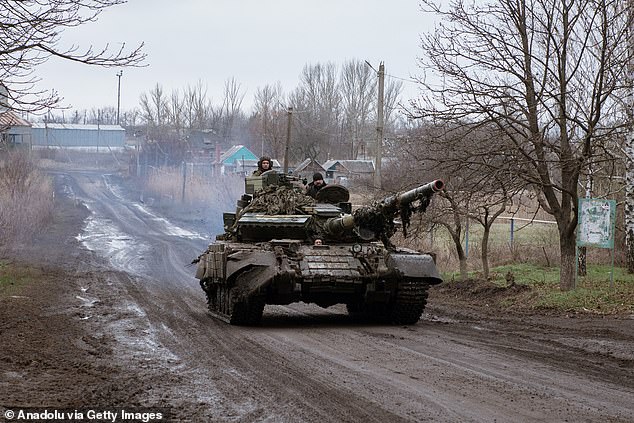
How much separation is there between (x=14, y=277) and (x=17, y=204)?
8.10 m

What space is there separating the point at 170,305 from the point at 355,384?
874cm

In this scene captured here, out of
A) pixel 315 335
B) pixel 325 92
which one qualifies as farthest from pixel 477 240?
pixel 325 92

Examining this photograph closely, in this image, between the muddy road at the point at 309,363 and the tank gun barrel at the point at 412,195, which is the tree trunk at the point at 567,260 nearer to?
the muddy road at the point at 309,363

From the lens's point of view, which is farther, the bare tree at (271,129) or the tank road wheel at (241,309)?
the bare tree at (271,129)

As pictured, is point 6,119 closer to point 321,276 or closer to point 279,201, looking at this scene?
point 279,201

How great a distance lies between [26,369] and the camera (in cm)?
921

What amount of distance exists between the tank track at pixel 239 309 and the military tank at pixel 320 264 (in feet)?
0.05

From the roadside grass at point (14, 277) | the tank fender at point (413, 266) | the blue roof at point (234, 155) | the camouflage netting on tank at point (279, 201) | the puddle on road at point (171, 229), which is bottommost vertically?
the roadside grass at point (14, 277)

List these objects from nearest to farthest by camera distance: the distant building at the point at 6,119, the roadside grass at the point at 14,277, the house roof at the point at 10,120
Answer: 1. the distant building at the point at 6,119
2. the house roof at the point at 10,120
3. the roadside grass at the point at 14,277

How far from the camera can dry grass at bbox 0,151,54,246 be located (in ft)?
82.9

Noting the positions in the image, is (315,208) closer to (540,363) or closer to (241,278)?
(241,278)

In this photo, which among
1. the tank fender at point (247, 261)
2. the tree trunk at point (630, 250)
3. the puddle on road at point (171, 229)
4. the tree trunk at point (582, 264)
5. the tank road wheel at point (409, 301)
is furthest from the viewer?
the puddle on road at point (171, 229)

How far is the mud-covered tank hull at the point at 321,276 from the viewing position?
1326 centimetres

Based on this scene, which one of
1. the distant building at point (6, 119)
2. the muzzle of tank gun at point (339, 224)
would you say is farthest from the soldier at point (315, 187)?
the distant building at point (6, 119)
